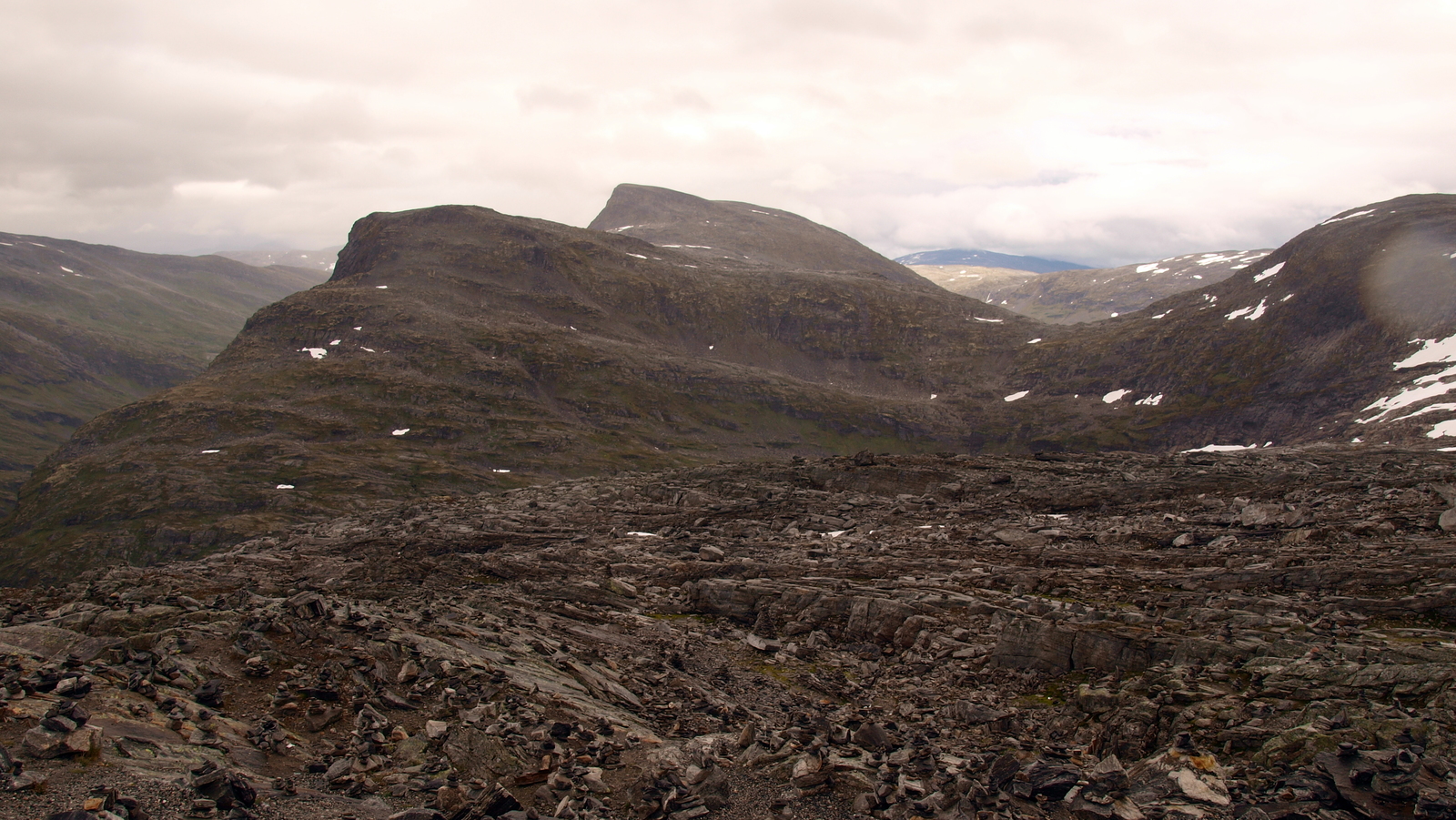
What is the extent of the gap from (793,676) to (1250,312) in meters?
191

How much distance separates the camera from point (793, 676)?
31.1 metres

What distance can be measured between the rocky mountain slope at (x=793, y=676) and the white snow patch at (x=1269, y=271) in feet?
529

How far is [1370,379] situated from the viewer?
138500mm

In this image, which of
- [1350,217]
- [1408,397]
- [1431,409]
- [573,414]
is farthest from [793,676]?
[1350,217]

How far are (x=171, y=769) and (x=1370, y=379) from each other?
172 meters

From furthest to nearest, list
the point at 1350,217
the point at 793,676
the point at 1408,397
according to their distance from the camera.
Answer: the point at 1350,217, the point at 1408,397, the point at 793,676

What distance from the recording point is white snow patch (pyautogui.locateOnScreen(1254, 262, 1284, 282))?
186 m

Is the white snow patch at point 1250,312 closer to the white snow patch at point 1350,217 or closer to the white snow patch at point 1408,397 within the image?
the white snow patch at point 1350,217

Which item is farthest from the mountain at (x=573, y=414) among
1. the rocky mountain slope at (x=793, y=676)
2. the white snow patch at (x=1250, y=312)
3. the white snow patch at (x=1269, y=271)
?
the rocky mountain slope at (x=793, y=676)

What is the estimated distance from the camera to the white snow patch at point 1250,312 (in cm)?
17900

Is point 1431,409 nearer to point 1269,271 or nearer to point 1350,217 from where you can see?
point 1269,271

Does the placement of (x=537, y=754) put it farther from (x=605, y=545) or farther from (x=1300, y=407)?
(x=1300, y=407)

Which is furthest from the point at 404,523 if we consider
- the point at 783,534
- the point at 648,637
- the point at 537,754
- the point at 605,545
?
the point at 537,754

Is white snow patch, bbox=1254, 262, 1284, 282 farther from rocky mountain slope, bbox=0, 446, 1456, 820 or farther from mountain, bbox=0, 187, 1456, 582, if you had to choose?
rocky mountain slope, bbox=0, 446, 1456, 820
